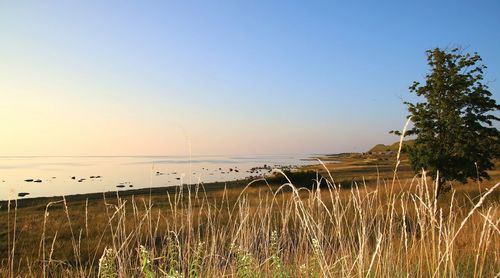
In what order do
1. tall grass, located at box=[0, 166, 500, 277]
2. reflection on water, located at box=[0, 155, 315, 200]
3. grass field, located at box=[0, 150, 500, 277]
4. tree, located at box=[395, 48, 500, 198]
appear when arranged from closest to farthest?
tall grass, located at box=[0, 166, 500, 277], grass field, located at box=[0, 150, 500, 277], tree, located at box=[395, 48, 500, 198], reflection on water, located at box=[0, 155, 315, 200]

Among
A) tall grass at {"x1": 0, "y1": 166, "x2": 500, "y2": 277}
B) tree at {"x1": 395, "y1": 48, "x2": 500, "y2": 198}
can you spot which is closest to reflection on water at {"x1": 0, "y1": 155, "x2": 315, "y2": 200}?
tall grass at {"x1": 0, "y1": 166, "x2": 500, "y2": 277}

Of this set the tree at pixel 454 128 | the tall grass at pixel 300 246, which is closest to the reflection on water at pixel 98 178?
the tall grass at pixel 300 246

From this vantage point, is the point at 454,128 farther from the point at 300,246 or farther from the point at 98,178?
the point at 98,178

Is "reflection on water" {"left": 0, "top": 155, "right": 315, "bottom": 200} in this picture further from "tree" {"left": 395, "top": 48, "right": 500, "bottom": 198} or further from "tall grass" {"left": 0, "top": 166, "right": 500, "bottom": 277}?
"tree" {"left": 395, "top": 48, "right": 500, "bottom": 198}

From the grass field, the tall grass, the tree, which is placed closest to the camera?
the tall grass

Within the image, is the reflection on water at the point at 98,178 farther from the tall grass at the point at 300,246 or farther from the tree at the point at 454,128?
the tree at the point at 454,128

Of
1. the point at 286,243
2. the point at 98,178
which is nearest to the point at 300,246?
the point at 286,243

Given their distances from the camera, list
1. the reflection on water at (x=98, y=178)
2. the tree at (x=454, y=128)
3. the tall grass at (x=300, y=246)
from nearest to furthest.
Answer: the tall grass at (x=300, y=246) < the tree at (x=454, y=128) < the reflection on water at (x=98, y=178)

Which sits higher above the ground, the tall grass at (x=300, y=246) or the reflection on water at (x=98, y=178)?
the tall grass at (x=300, y=246)

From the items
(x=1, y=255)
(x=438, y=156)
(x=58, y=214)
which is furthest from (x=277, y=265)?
(x=58, y=214)

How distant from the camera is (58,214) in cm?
1711

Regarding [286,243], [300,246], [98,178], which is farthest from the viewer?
[98,178]

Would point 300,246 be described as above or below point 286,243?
above

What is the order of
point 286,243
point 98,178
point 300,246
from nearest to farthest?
1. point 300,246
2. point 286,243
3. point 98,178
